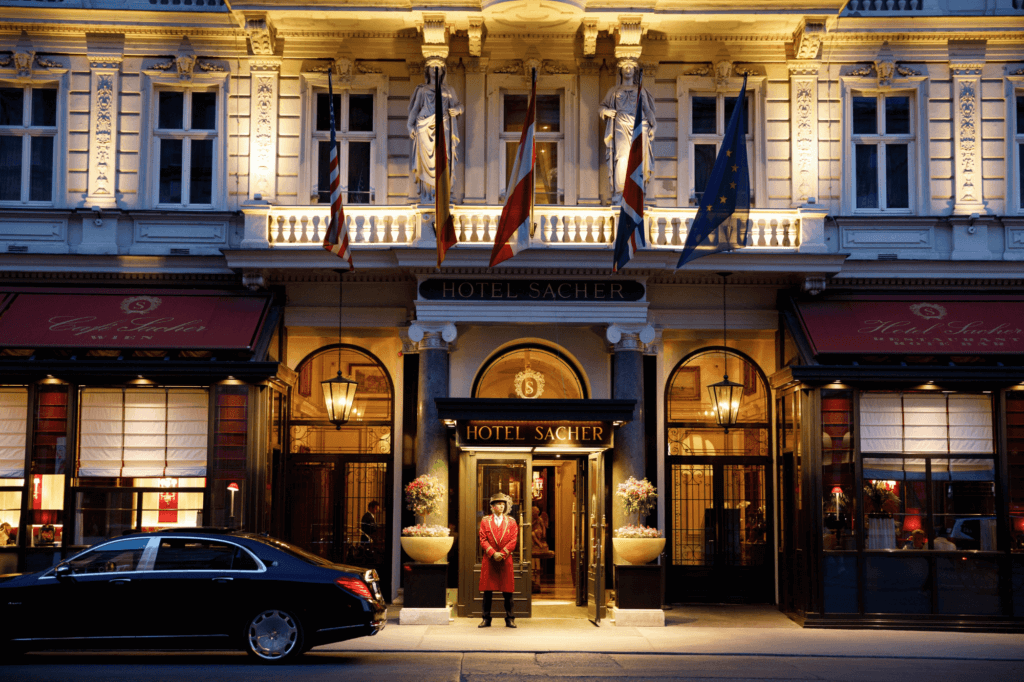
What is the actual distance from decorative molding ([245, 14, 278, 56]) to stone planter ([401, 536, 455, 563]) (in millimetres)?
8525

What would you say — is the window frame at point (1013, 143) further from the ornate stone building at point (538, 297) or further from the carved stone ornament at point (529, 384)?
the carved stone ornament at point (529, 384)

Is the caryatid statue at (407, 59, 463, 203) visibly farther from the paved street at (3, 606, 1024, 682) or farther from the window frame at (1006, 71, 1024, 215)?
the window frame at (1006, 71, 1024, 215)

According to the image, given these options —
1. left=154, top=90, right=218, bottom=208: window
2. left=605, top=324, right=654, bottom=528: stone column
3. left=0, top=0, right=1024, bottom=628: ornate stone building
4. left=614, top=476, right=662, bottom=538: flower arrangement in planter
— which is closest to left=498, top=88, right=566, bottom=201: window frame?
left=0, top=0, right=1024, bottom=628: ornate stone building

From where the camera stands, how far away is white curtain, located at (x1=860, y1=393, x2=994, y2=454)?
705 inches

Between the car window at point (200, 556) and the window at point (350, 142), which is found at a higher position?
the window at point (350, 142)

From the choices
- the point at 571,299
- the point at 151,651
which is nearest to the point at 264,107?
the point at 571,299

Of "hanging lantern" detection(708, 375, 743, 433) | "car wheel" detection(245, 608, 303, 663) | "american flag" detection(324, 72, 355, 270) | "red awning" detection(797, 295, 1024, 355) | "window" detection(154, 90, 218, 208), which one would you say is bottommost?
"car wheel" detection(245, 608, 303, 663)

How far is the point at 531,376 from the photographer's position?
19.6 m

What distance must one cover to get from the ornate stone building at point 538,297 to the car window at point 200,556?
4448 mm

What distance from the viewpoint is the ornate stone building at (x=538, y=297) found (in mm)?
17641

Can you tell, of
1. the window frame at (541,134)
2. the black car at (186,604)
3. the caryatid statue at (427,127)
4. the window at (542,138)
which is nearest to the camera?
the black car at (186,604)

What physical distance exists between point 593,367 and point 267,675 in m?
9.13

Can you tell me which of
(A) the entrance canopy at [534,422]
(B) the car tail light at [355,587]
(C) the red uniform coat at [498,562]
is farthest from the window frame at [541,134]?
(B) the car tail light at [355,587]

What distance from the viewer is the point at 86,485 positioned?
17.8 metres
